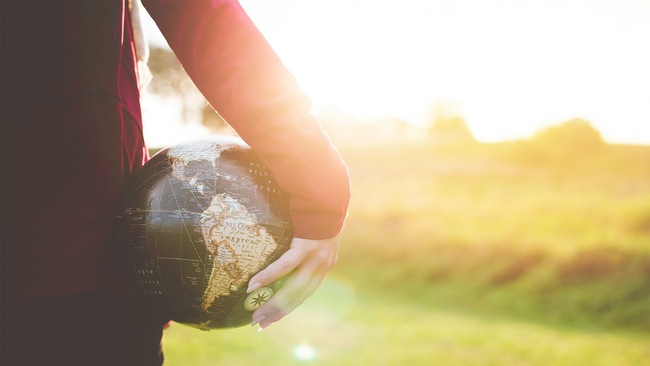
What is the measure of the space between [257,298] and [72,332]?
2.27 feet

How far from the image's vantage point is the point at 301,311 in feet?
28.3

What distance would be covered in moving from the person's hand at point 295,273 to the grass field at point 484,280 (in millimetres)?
4573

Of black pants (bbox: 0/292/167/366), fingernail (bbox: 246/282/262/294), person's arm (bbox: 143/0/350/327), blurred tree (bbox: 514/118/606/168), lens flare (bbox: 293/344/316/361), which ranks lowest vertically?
lens flare (bbox: 293/344/316/361)

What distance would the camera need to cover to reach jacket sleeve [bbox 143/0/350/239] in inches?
59.1

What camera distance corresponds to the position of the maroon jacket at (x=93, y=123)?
4.58 feet

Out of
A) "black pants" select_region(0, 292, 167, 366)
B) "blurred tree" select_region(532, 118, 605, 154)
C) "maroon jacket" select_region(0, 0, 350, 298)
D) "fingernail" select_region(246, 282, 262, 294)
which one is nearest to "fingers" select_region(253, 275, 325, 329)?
"fingernail" select_region(246, 282, 262, 294)

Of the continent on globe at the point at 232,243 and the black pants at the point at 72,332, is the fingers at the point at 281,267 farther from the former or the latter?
the black pants at the point at 72,332

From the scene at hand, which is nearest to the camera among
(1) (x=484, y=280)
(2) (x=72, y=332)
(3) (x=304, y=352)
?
(2) (x=72, y=332)

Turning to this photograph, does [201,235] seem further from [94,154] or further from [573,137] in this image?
[573,137]

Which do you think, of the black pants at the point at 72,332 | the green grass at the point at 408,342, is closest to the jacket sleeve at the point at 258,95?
the black pants at the point at 72,332

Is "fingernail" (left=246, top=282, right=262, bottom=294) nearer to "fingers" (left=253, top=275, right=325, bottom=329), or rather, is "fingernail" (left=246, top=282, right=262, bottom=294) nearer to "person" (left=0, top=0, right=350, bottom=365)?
"person" (left=0, top=0, right=350, bottom=365)

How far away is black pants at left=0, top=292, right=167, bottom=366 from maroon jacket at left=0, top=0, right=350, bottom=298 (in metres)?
0.06

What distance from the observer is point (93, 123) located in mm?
1485

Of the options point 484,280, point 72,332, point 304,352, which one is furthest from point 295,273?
point 484,280
